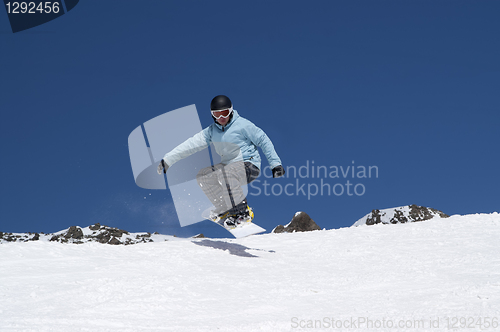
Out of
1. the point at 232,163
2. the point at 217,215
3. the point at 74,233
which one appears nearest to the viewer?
the point at 232,163

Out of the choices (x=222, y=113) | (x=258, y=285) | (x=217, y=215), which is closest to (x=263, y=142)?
(x=222, y=113)

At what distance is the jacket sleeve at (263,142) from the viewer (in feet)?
24.3

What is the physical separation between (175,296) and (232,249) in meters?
3.08

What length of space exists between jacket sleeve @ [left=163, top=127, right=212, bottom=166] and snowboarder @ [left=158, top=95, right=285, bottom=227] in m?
0.17

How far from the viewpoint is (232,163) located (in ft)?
24.2

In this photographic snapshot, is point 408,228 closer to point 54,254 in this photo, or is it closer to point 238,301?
point 238,301

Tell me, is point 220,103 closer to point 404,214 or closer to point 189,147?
point 189,147

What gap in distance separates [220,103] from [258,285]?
351 cm

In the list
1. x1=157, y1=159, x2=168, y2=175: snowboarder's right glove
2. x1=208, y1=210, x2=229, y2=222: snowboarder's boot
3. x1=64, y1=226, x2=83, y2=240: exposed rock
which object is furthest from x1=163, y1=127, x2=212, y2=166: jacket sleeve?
x1=64, y1=226, x2=83, y2=240: exposed rock

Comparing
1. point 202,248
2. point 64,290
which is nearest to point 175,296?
point 64,290

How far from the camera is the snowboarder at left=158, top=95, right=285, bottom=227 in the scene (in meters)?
7.33

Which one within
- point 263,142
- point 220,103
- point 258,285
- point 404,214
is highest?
point 404,214

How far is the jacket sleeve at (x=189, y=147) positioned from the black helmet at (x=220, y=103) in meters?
0.56

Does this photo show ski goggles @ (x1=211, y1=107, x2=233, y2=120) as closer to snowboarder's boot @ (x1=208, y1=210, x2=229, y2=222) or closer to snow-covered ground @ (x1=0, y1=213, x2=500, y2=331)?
snowboarder's boot @ (x1=208, y1=210, x2=229, y2=222)
